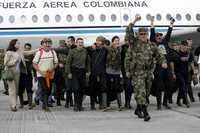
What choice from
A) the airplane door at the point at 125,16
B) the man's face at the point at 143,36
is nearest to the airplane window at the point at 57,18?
the airplane door at the point at 125,16

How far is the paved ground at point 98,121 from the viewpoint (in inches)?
445

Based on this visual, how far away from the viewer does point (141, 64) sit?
1258 cm

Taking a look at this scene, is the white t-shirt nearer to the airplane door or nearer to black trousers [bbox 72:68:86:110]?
black trousers [bbox 72:68:86:110]

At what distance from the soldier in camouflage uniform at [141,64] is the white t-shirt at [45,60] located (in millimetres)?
3063

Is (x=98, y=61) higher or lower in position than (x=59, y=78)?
higher

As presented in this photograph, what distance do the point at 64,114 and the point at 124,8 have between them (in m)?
11.7

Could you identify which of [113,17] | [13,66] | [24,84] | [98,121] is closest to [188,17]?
[113,17]

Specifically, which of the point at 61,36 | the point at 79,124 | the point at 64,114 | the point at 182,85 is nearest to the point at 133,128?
the point at 79,124

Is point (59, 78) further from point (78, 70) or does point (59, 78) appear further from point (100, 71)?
point (100, 71)

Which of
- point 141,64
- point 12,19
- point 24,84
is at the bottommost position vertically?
point 24,84

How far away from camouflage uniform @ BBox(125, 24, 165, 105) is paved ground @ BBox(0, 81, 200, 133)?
1.95ft

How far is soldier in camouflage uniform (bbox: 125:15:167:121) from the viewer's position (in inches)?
493

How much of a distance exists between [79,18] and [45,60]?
9.65 m

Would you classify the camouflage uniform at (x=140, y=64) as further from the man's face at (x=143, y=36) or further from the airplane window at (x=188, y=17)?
the airplane window at (x=188, y=17)
